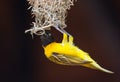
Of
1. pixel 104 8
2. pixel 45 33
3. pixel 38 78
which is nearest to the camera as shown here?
pixel 45 33

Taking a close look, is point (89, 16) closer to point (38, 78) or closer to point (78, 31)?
point (78, 31)

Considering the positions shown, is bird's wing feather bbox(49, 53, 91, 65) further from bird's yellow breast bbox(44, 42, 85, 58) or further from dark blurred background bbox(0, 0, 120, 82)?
dark blurred background bbox(0, 0, 120, 82)

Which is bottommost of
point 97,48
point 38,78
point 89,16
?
point 38,78

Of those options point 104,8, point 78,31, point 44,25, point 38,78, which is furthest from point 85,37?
point 44,25

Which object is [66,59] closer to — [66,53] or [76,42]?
[66,53]

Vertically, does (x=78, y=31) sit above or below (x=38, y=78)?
above

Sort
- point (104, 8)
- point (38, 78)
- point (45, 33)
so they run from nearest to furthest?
point (45, 33) → point (104, 8) → point (38, 78)

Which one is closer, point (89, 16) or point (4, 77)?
point (89, 16)

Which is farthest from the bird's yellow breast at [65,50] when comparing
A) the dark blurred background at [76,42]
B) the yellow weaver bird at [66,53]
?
the dark blurred background at [76,42]
